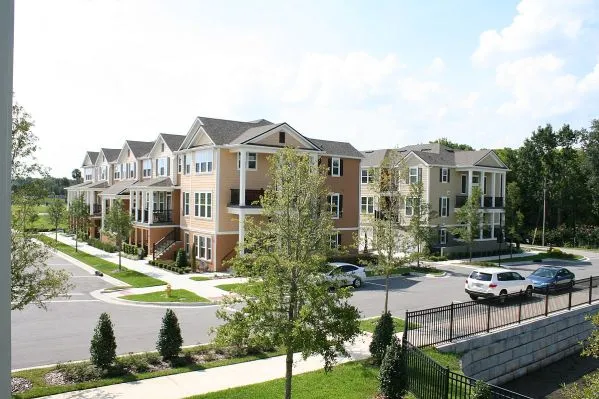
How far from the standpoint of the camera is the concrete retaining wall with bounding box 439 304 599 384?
1697 cm

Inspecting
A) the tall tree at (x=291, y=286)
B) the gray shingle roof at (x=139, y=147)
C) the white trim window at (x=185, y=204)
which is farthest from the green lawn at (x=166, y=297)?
the gray shingle roof at (x=139, y=147)

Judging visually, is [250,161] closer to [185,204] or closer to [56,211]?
[185,204]

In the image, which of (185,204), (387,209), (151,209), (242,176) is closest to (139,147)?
(151,209)

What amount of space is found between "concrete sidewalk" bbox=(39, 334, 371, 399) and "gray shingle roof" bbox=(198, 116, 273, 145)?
21.6m

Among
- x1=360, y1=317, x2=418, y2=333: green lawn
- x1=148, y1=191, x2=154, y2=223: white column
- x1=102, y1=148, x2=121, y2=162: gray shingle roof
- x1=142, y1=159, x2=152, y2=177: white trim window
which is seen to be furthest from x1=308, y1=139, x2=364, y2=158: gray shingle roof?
x1=102, y1=148, x2=121, y2=162: gray shingle roof

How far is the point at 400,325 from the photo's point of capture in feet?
63.2

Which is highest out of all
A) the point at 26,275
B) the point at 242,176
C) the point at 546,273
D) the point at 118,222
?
the point at 242,176

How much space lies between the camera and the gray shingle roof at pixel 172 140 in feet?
139

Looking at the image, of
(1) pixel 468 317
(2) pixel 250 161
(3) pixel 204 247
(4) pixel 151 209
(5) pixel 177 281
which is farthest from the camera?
(4) pixel 151 209

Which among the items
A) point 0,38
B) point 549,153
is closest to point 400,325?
point 0,38

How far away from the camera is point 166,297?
2442 cm

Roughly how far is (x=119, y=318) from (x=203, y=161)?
17.0 m

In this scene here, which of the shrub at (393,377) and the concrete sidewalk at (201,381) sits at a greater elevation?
the shrub at (393,377)

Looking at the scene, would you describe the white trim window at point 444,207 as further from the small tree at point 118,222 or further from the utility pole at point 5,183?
the utility pole at point 5,183
